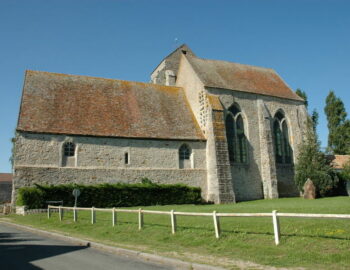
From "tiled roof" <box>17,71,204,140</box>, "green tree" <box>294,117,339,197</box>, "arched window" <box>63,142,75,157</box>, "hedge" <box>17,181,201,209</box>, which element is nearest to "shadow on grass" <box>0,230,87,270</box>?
"hedge" <box>17,181,201,209</box>

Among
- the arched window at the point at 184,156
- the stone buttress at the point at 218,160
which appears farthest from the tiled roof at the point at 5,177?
the stone buttress at the point at 218,160

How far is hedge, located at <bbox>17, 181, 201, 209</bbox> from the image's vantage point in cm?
2028

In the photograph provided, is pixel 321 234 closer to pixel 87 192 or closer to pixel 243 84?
pixel 87 192

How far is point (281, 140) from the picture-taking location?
3041 cm

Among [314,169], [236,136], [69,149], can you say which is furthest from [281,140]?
[69,149]

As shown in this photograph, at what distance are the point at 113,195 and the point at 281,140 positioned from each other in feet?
54.5

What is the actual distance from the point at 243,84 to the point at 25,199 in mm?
20441

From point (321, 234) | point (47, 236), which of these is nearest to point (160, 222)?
point (47, 236)

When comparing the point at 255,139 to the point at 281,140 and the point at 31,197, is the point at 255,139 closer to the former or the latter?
the point at 281,140

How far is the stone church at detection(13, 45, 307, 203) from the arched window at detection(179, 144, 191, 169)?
0.07 meters

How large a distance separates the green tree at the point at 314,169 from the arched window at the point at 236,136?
15.4 ft

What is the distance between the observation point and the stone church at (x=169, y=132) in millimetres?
22791

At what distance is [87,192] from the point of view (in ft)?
71.7

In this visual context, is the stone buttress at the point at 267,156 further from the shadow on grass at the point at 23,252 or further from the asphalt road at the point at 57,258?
the shadow on grass at the point at 23,252
